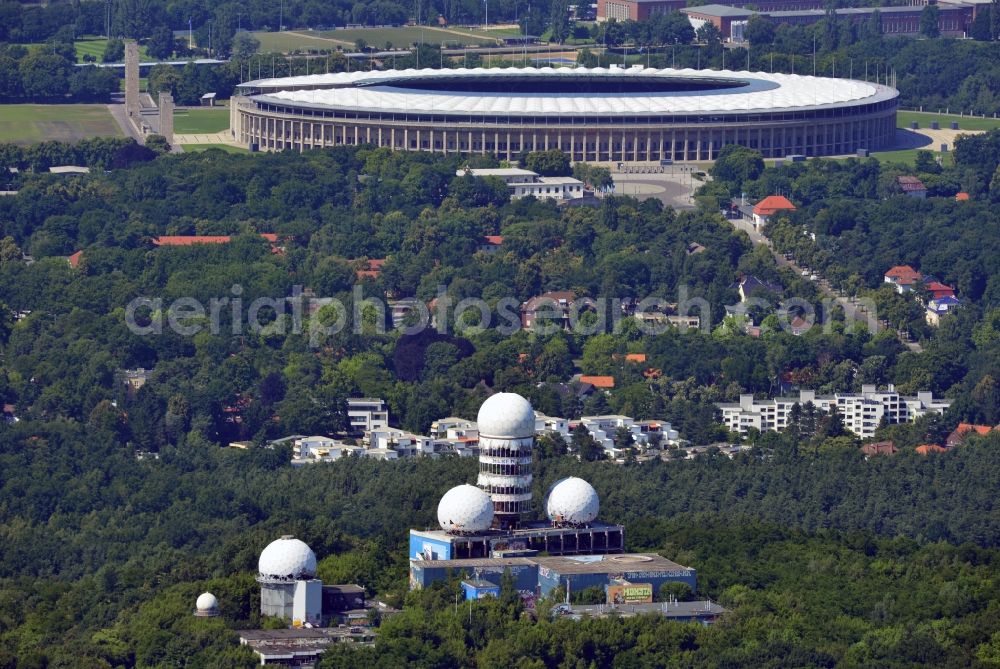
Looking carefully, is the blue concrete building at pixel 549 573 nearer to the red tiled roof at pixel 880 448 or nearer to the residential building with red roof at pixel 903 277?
the red tiled roof at pixel 880 448

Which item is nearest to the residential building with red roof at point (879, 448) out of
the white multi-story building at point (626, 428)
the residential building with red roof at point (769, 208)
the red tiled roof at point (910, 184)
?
the white multi-story building at point (626, 428)

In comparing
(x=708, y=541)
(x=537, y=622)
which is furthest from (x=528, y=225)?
(x=537, y=622)

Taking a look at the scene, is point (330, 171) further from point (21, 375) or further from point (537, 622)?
point (537, 622)

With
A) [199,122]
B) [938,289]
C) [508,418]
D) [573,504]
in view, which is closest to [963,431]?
[938,289]

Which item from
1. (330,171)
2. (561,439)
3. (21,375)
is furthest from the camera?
(330,171)

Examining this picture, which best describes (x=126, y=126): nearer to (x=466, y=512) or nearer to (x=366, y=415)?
(x=366, y=415)

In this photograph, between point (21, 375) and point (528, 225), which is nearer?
point (21, 375)

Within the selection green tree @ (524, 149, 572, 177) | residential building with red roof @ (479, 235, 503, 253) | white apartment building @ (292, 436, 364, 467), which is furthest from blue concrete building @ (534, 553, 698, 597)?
green tree @ (524, 149, 572, 177)
